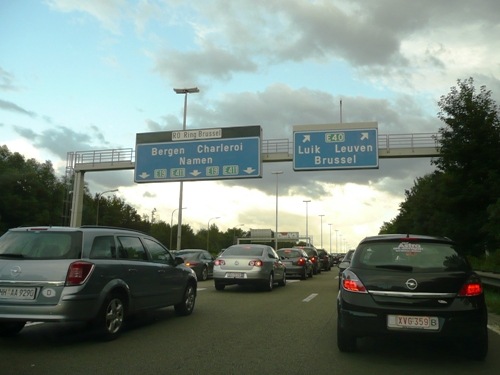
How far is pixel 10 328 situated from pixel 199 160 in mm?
19125

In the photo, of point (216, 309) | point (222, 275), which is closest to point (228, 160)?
point (222, 275)

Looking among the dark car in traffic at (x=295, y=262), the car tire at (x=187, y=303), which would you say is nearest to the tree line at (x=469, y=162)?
the dark car in traffic at (x=295, y=262)

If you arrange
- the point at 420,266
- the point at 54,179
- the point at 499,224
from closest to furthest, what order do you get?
the point at 420,266
the point at 499,224
the point at 54,179

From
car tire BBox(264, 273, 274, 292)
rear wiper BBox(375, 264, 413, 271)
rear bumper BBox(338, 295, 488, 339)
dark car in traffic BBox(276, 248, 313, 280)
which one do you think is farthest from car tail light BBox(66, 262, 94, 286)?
dark car in traffic BBox(276, 248, 313, 280)

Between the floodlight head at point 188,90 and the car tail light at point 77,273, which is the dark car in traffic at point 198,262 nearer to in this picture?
the car tail light at point 77,273

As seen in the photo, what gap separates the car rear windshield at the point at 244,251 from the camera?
16250 millimetres

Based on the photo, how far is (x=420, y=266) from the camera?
6.23m

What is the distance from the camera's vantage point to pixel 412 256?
20.9 feet

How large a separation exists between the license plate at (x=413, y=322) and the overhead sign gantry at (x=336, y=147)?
60.7ft

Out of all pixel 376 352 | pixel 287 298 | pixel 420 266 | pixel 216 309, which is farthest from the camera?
pixel 287 298

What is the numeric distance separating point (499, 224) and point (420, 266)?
1366 cm

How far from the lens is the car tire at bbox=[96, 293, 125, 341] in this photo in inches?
287

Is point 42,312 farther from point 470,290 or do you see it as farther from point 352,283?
point 470,290

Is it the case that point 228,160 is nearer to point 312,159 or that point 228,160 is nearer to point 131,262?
point 312,159
